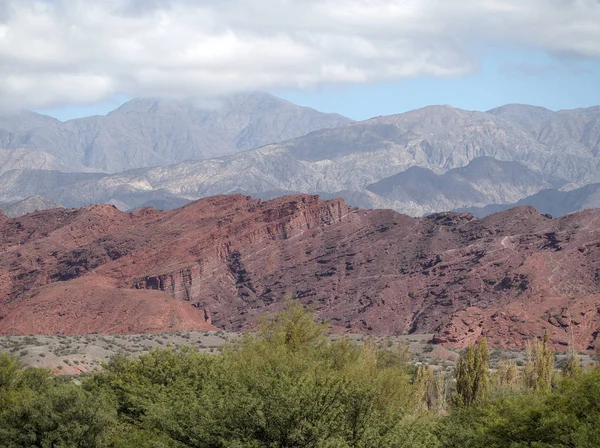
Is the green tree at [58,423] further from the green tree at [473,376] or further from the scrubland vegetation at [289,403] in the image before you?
the green tree at [473,376]

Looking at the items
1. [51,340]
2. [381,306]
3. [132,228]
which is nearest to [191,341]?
[51,340]

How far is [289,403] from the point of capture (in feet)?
103

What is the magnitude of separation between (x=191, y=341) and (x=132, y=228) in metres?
45.5

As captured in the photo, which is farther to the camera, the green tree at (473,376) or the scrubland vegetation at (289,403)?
the green tree at (473,376)

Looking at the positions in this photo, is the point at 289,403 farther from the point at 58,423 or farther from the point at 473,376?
the point at 473,376

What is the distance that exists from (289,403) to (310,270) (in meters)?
98.2

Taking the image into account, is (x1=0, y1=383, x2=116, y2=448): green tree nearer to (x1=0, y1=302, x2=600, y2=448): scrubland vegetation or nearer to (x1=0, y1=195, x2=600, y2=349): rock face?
(x1=0, y1=302, x2=600, y2=448): scrubland vegetation

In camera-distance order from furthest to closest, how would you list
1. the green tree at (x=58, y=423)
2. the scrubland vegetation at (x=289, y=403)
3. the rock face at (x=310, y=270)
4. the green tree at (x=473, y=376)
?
the rock face at (x=310, y=270), the green tree at (x=473, y=376), the green tree at (x=58, y=423), the scrubland vegetation at (x=289, y=403)

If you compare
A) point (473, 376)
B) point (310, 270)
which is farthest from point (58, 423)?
point (310, 270)

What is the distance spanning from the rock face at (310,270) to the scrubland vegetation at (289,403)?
171ft

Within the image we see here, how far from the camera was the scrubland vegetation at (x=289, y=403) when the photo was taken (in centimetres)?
3098

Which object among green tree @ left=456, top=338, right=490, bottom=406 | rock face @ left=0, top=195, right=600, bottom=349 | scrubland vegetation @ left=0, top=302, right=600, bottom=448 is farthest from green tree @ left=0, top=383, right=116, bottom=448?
rock face @ left=0, top=195, right=600, bottom=349

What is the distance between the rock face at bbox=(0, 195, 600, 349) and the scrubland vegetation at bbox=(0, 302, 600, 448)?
5211 cm

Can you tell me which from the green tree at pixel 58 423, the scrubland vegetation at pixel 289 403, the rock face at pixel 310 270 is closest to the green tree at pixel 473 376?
the scrubland vegetation at pixel 289 403
